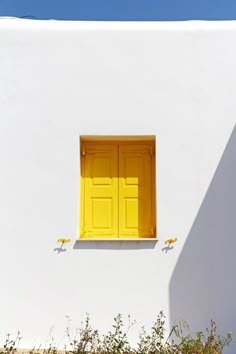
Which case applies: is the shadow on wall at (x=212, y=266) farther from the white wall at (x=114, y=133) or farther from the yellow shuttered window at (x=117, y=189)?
the yellow shuttered window at (x=117, y=189)

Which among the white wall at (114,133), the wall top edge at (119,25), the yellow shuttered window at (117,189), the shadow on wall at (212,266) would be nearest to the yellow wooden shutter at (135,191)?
the yellow shuttered window at (117,189)

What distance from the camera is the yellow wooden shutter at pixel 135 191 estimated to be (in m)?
6.41

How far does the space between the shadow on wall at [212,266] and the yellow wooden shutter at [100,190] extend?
106 centimetres

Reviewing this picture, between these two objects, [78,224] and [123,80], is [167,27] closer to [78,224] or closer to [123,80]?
[123,80]

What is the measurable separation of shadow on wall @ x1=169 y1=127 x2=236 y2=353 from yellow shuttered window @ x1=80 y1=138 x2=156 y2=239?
2.06 feet

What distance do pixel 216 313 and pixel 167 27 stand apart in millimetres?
3812

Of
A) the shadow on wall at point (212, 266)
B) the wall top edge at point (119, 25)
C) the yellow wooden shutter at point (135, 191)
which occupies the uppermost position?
the wall top edge at point (119, 25)

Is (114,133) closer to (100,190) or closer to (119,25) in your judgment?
(100,190)

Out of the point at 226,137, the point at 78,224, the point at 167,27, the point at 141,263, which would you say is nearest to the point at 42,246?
the point at 78,224

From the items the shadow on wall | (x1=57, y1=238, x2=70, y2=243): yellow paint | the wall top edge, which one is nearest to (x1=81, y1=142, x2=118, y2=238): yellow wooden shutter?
(x1=57, y1=238, x2=70, y2=243): yellow paint

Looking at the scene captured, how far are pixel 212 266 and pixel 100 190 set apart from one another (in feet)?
5.80

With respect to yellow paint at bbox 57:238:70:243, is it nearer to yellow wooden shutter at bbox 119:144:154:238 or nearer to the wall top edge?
yellow wooden shutter at bbox 119:144:154:238

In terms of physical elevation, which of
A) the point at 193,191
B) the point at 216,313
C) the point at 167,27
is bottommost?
the point at 216,313

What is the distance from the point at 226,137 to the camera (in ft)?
20.7
